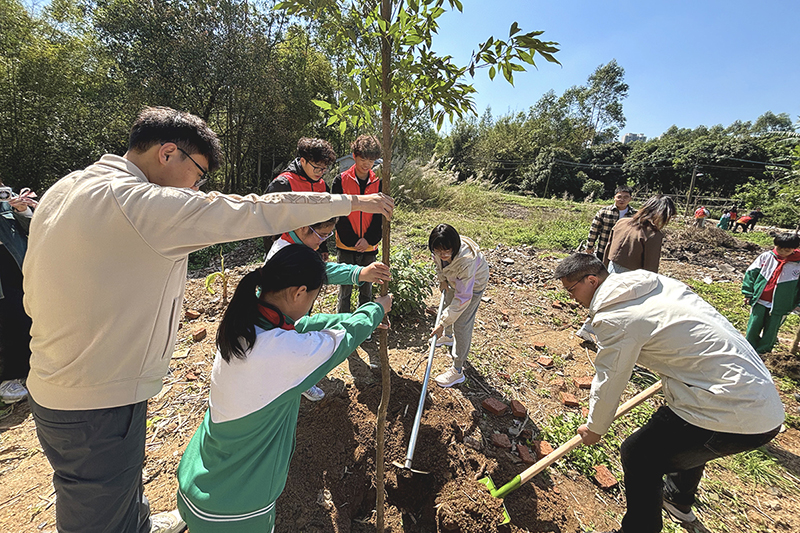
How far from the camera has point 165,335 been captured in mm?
1422

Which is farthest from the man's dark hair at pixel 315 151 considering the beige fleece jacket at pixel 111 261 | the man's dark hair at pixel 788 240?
the man's dark hair at pixel 788 240

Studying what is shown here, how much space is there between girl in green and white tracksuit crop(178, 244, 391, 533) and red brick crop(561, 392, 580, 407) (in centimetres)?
287

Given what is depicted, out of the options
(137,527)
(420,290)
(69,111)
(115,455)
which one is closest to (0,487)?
(137,527)

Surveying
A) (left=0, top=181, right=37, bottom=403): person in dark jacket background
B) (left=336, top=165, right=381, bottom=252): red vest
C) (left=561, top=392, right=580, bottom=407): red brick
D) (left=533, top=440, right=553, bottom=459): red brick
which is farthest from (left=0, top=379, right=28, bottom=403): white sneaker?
(left=561, top=392, right=580, bottom=407): red brick

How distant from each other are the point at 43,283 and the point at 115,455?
29.1 inches

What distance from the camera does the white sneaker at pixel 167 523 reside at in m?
1.93

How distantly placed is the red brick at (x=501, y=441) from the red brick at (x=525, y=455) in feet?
0.29

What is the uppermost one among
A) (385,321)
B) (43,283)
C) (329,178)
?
(329,178)

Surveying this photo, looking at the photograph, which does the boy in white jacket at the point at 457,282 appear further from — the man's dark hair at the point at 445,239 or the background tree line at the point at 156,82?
the background tree line at the point at 156,82

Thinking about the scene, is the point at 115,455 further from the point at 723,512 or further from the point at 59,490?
the point at 723,512

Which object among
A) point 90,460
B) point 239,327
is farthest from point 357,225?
point 90,460

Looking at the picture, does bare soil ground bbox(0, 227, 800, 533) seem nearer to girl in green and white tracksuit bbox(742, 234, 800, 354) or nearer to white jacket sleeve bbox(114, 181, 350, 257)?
girl in green and white tracksuit bbox(742, 234, 800, 354)

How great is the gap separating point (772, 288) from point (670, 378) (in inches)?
143

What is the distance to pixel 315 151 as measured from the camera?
2963mm
